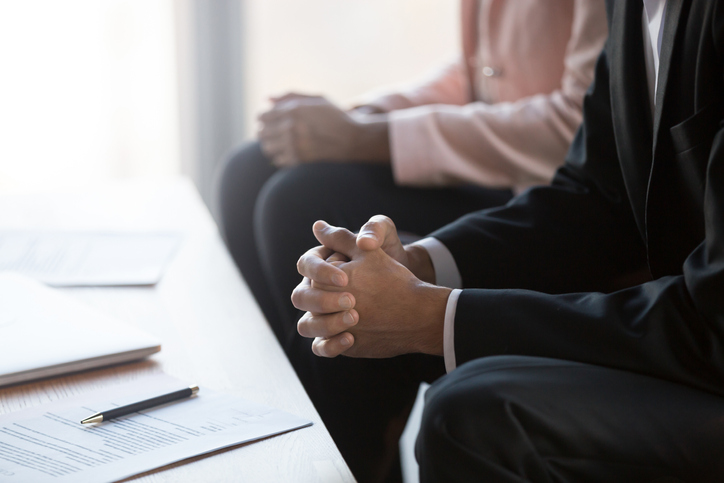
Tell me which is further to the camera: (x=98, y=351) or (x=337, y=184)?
(x=337, y=184)

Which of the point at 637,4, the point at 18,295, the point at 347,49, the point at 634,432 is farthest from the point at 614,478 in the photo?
the point at 347,49

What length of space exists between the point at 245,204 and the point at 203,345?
2.48 ft

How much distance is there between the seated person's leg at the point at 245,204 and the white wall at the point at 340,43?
944 mm

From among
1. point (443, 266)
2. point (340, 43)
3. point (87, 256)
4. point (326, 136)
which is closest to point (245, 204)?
point (326, 136)

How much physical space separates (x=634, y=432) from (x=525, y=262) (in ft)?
1.21

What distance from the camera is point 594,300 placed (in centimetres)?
67

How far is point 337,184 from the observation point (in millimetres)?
1263

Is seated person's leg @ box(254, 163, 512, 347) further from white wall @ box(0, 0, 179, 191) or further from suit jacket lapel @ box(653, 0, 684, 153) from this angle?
white wall @ box(0, 0, 179, 191)

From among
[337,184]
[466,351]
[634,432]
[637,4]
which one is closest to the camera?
[634,432]

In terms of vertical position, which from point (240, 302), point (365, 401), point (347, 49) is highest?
point (347, 49)

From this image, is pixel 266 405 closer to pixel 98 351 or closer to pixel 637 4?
pixel 98 351

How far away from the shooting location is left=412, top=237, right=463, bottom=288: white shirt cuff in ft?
2.92

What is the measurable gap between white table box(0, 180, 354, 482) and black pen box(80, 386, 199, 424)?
43 millimetres

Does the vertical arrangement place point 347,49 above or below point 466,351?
above
